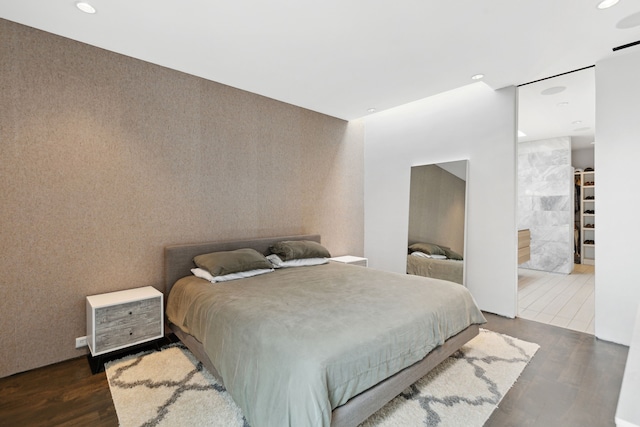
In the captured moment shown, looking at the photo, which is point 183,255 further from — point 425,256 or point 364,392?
point 425,256

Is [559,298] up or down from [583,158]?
down

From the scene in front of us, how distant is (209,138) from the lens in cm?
338

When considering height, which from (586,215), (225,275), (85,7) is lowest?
(225,275)

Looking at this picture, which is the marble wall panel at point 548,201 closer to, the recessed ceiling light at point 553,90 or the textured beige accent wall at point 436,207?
the recessed ceiling light at point 553,90

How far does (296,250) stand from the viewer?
361 centimetres

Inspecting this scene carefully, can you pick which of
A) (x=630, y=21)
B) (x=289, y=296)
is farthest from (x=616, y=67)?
(x=289, y=296)

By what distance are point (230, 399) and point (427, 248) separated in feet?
10.3

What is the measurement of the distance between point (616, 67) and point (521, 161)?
13.2ft

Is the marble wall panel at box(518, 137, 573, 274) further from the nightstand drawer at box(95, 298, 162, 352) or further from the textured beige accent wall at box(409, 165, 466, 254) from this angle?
the nightstand drawer at box(95, 298, 162, 352)

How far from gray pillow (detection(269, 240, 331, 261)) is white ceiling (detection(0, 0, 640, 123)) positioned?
187 centimetres

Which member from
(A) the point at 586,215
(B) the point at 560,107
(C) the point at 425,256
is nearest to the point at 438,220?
(C) the point at 425,256

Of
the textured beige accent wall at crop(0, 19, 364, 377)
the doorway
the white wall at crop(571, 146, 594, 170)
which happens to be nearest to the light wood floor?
the doorway

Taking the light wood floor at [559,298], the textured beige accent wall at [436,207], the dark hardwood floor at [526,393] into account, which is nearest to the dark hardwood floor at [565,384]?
the dark hardwood floor at [526,393]

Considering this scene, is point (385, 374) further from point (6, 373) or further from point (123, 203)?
point (6, 373)
